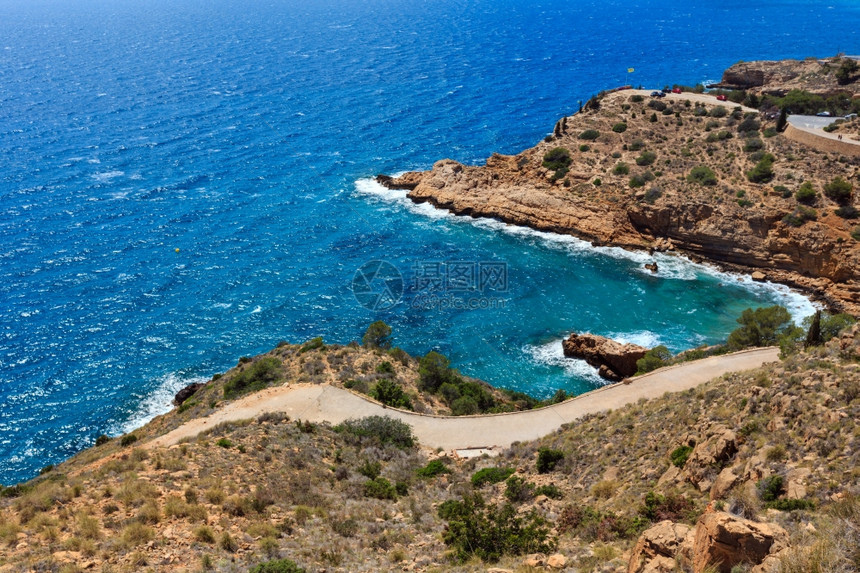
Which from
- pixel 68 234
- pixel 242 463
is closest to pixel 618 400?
pixel 242 463

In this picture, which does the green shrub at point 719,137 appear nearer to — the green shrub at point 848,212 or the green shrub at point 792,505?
the green shrub at point 848,212

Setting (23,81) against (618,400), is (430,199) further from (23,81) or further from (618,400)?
(23,81)

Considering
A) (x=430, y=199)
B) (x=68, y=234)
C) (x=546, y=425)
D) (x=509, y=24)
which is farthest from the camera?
(x=509, y=24)

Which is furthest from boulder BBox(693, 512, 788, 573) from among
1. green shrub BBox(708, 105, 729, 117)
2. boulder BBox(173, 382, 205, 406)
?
green shrub BBox(708, 105, 729, 117)

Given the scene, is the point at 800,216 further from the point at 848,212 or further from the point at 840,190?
the point at 840,190

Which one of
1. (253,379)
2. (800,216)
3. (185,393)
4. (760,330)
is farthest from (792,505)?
(800,216)

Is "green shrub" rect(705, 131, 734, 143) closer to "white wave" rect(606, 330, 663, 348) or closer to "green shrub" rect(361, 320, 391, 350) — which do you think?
"white wave" rect(606, 330, 663, 348)
